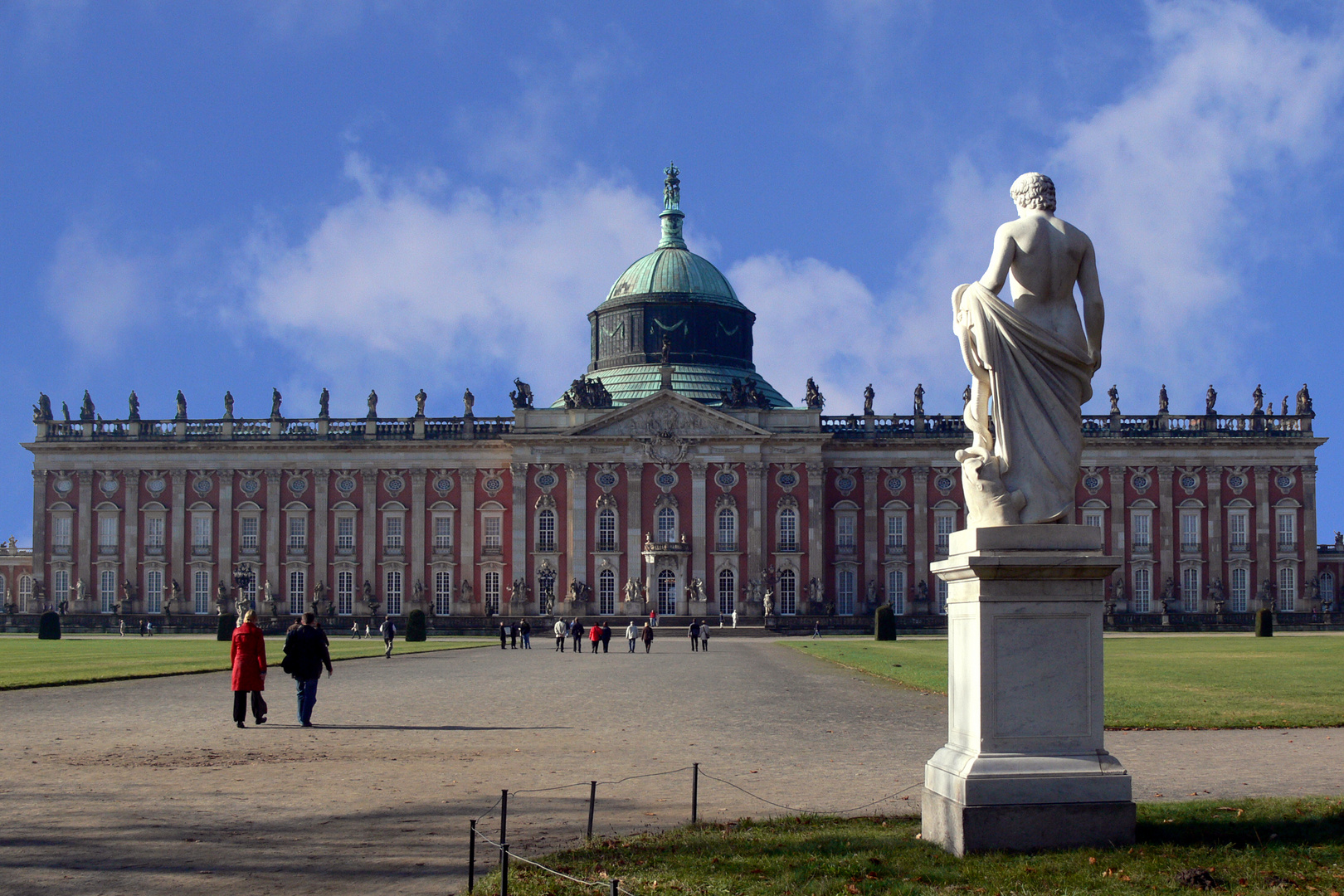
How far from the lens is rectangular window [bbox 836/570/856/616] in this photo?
7600 centimetres

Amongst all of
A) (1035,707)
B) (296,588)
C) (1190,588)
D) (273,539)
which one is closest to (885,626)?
(1190,588)

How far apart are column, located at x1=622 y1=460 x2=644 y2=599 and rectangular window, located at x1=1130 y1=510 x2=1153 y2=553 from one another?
27475mm

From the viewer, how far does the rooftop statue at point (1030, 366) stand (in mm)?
10586

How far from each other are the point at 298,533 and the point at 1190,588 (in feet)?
165

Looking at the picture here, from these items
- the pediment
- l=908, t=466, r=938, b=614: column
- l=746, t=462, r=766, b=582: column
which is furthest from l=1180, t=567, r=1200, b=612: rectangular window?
the pediment

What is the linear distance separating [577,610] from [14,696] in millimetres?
48018

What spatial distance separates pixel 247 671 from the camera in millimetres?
20594

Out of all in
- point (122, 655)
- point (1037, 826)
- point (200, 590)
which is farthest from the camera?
point (200, 590)

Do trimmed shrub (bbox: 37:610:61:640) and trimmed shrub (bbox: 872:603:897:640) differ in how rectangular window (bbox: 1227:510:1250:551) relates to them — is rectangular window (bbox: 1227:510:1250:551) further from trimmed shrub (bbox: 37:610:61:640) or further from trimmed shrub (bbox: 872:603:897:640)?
trimmed shrub (bbox: 37:610:61:640)

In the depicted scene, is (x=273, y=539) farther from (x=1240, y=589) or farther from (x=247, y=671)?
(x=247, y=671)

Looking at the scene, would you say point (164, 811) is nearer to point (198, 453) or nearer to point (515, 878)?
point (515, 878)

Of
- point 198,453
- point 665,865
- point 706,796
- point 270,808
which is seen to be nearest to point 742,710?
point 706,796

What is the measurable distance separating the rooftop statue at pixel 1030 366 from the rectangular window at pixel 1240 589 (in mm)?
71332

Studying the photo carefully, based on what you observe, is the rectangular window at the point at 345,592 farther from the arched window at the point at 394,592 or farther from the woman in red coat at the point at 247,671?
the woman in red coat at the point at 247,671
